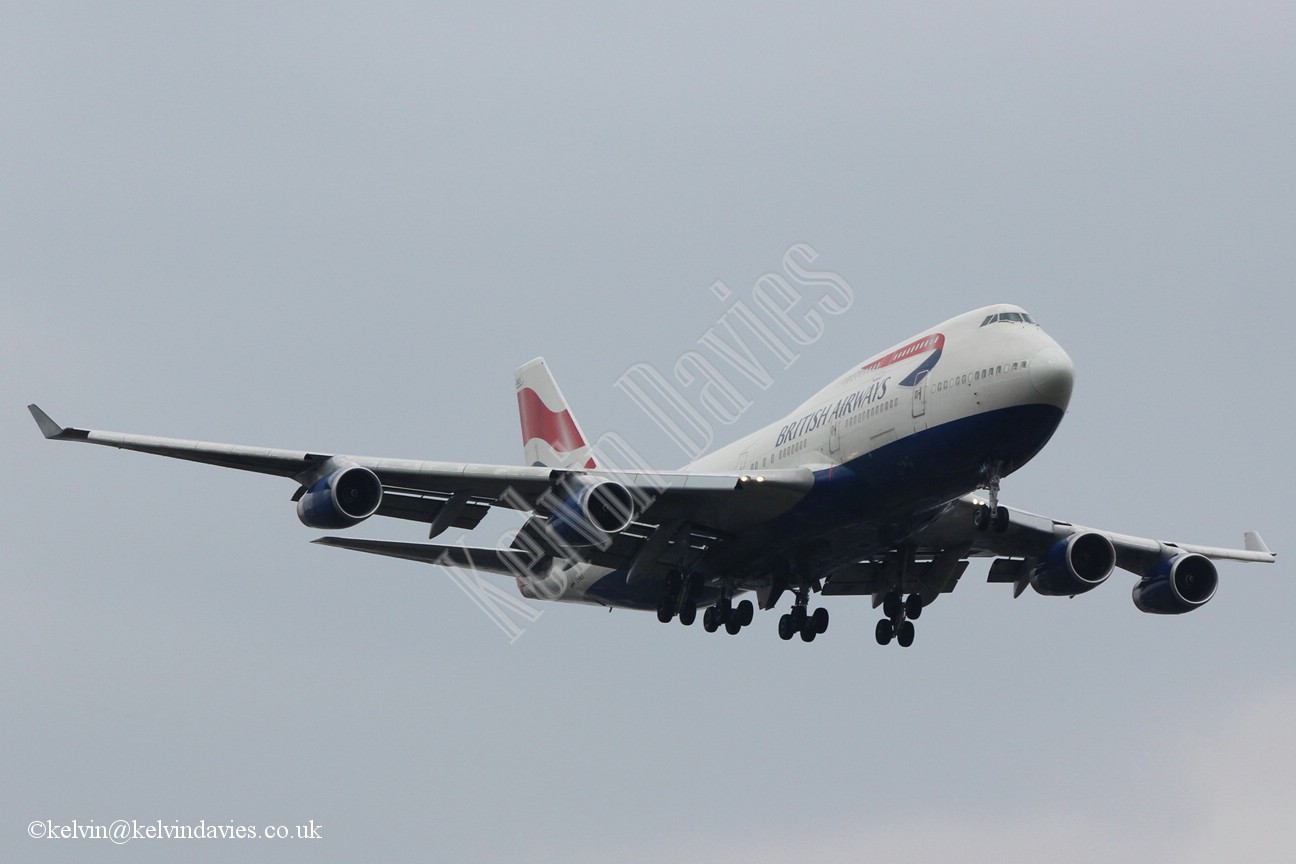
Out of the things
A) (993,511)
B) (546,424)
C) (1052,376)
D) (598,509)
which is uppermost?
(546,424)

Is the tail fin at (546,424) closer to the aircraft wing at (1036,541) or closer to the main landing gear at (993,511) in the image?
the aircraft wing at (1036,541)

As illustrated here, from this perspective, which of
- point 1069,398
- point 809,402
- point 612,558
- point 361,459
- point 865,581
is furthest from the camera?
point 865,581

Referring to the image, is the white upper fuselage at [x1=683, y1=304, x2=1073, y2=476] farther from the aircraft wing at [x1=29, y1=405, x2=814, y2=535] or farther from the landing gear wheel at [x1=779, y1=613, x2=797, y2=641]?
the landing gear wheel at [x1=779, y1=613, x2=797, y2=641]

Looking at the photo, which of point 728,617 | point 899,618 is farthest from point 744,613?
point 899,618

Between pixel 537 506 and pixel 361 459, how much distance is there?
15.0 ft

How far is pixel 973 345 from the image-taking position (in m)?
36.2

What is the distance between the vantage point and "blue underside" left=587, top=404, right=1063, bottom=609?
116ft

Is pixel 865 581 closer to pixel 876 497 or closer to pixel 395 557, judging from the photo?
pixel 876 497

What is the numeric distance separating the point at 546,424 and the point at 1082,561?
1786cm

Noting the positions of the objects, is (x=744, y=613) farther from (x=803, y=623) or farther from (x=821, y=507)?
(x=821, y=507)

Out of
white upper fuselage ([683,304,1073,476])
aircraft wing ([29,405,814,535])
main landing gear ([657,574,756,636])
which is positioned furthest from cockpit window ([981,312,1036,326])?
main landing gear ([657,574,756,636])

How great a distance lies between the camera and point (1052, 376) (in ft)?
115

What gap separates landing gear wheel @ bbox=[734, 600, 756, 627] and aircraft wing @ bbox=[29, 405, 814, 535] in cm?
390

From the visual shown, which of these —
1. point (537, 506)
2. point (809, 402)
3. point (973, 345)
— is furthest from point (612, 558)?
point (973, 345)
